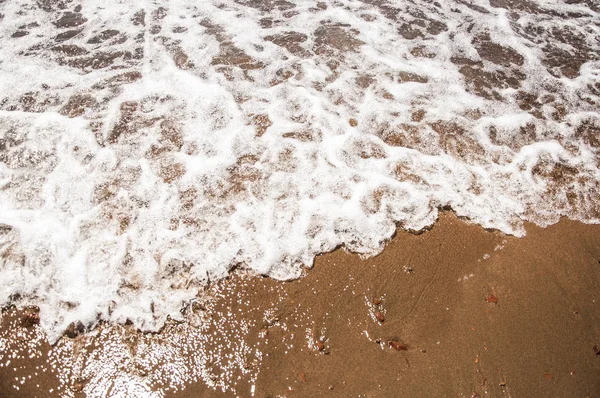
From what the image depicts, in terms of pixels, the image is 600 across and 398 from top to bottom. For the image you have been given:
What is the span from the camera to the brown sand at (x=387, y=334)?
108 inches

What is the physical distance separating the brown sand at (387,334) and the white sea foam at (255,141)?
230 millimetres

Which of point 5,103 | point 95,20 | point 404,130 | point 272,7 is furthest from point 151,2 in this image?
point 404,130

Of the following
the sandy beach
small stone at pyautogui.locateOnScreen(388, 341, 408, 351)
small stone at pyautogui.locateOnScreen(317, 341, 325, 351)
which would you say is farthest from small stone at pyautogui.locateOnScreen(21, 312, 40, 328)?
small stone at pyautogui.locateOnScreen(388, 341, 408, 351)

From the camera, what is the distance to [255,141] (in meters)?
4.43

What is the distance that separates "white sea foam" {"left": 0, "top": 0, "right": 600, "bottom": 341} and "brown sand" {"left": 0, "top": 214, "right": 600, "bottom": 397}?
23cm

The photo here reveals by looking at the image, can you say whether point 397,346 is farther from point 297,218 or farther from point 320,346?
point 297,218

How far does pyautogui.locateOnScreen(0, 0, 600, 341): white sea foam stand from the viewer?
3.42 m

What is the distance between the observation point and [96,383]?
2.71m

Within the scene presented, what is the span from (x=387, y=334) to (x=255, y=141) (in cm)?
267

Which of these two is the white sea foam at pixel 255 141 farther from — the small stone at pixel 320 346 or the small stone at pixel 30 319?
Answer: the small stone at pixel 320 346

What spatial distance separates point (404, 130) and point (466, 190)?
3.72 feet

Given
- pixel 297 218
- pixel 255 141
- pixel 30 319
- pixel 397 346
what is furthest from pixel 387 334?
pixel 30 319

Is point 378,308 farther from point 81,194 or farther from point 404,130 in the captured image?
point 81,194

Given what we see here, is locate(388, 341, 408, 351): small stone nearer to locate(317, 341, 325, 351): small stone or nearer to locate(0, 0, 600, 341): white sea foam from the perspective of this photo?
locate(317, 341, 325, 351): small stone
